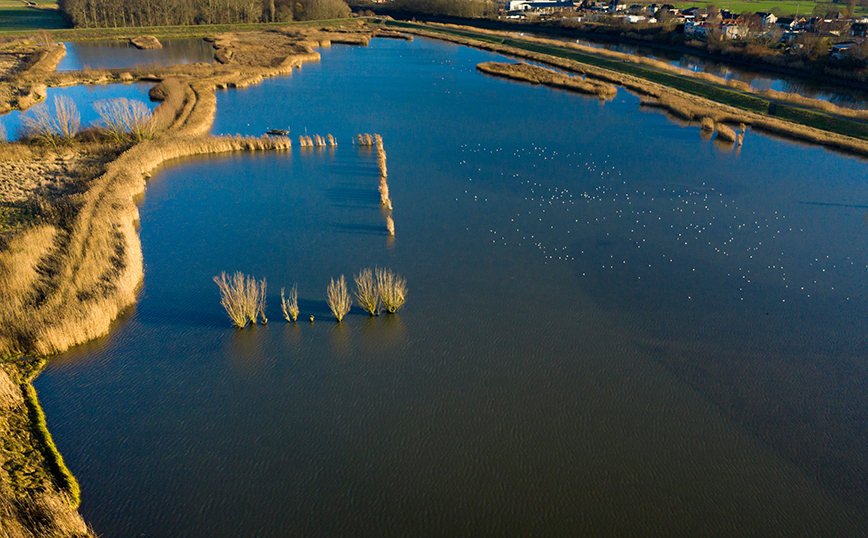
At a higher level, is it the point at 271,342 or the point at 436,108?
the point at 436,108

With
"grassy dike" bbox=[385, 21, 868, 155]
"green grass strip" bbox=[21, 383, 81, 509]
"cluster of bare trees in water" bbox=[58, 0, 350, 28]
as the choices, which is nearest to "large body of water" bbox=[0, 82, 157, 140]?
"green grass strip" bbox=[21, 383, 81, 509]

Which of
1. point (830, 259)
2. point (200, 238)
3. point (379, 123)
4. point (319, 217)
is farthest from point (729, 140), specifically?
point (200, 238)

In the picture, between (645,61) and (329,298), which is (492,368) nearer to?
(329,298)

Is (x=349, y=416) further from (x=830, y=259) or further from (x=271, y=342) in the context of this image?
(x=830, y=259)

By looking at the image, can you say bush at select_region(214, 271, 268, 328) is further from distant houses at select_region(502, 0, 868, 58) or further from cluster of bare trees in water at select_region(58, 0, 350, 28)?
cluster of bare trees in water at select_region(58, 0, 350, 28)

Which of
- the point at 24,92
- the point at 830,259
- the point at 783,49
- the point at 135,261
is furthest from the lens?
the point at 783,49

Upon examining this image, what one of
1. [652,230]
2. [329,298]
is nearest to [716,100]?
[652,230]
